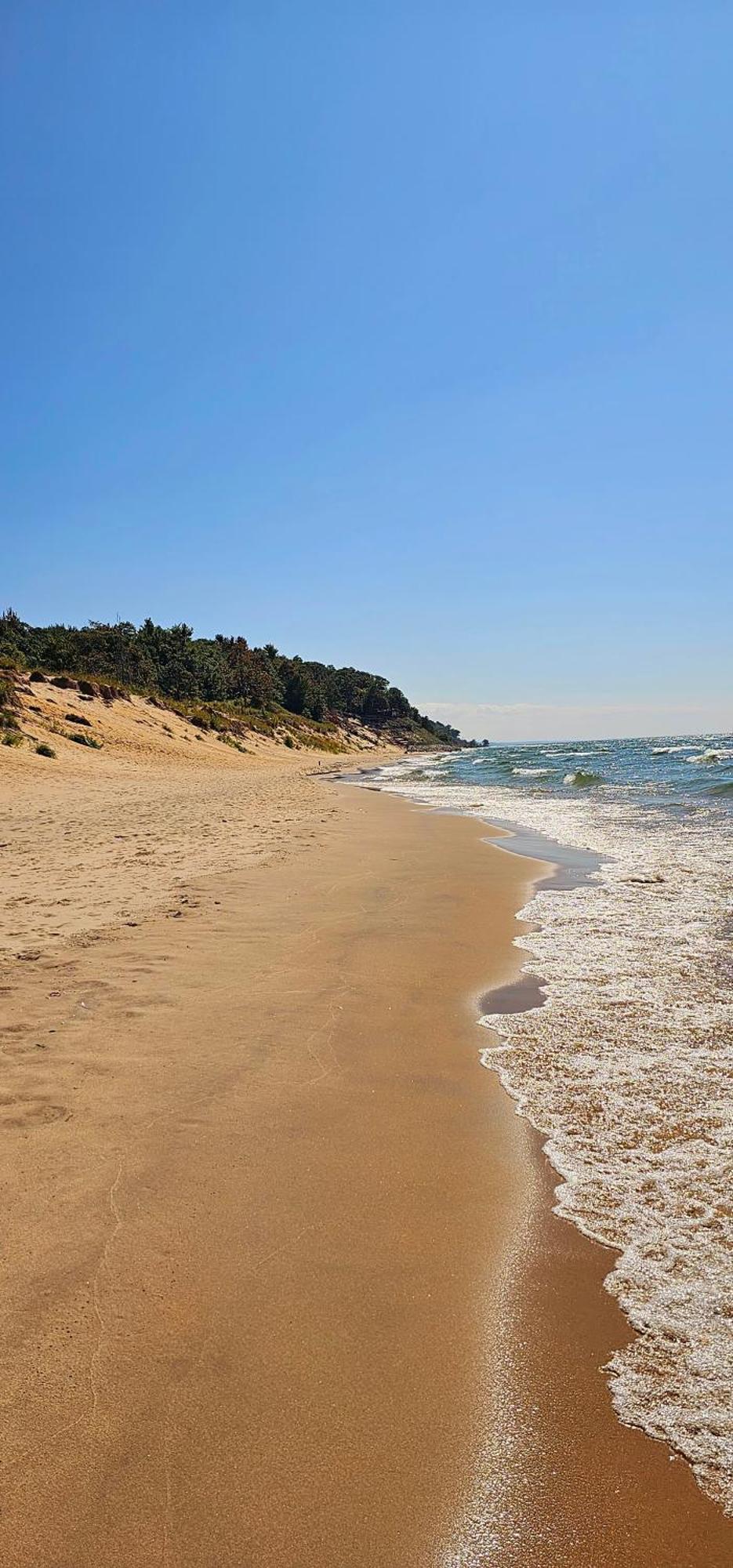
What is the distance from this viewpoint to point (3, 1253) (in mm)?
3092

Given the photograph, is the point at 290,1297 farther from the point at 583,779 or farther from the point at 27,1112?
the point at 583,779

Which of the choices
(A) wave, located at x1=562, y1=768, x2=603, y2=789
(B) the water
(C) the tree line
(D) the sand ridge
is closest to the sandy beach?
(B) the water

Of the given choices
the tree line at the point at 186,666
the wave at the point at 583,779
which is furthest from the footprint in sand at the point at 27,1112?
the tree line at the point at 186,666

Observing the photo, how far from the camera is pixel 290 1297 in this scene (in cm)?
295

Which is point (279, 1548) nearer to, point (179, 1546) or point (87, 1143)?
point (179, 1546)

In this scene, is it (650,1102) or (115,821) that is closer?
(650,1102)

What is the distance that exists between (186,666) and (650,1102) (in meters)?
67.5

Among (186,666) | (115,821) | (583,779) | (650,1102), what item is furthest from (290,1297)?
(186,666)

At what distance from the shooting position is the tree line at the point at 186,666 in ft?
184

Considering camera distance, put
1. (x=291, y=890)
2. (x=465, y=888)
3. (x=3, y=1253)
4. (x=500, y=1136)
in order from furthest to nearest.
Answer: (x=465, y=888), (x=291, y=890), (x=500, y=1136), (x=3, y=1253)

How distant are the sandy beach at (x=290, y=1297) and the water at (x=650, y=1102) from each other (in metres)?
0.14

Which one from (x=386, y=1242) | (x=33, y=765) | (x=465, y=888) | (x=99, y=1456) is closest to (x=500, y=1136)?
(x=386, y=1242)

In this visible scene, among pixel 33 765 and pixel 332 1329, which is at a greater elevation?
pixel 33 765

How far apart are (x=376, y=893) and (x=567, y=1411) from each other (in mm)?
7677
